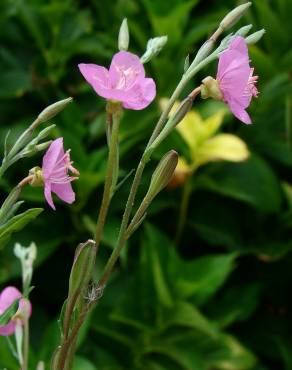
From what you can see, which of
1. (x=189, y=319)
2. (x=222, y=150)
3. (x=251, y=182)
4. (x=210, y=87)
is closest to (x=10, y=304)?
(x=210, y=87)

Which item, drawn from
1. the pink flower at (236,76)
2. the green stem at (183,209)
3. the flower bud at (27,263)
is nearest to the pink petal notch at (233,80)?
the pink flower at (236,76)

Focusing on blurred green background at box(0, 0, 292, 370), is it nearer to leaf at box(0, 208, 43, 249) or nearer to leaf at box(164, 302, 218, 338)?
leaf at box(164, 302, 218, 338)

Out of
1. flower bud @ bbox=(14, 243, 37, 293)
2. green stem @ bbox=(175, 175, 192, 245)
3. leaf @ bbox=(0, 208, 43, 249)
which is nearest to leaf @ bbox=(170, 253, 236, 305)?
green stem @ bbox=(175, 175, 192, 245)

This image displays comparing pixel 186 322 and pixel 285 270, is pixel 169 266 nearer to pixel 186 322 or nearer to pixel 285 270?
pixel 186 322

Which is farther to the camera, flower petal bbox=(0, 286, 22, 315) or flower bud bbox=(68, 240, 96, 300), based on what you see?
flower petal bbox=(0, 286, 22, 315)

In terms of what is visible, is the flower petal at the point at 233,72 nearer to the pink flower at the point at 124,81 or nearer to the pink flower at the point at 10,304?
the pink flower at the point at 124,81

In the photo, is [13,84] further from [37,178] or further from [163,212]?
[37,178]

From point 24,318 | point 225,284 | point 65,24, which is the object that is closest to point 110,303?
point 225,284
